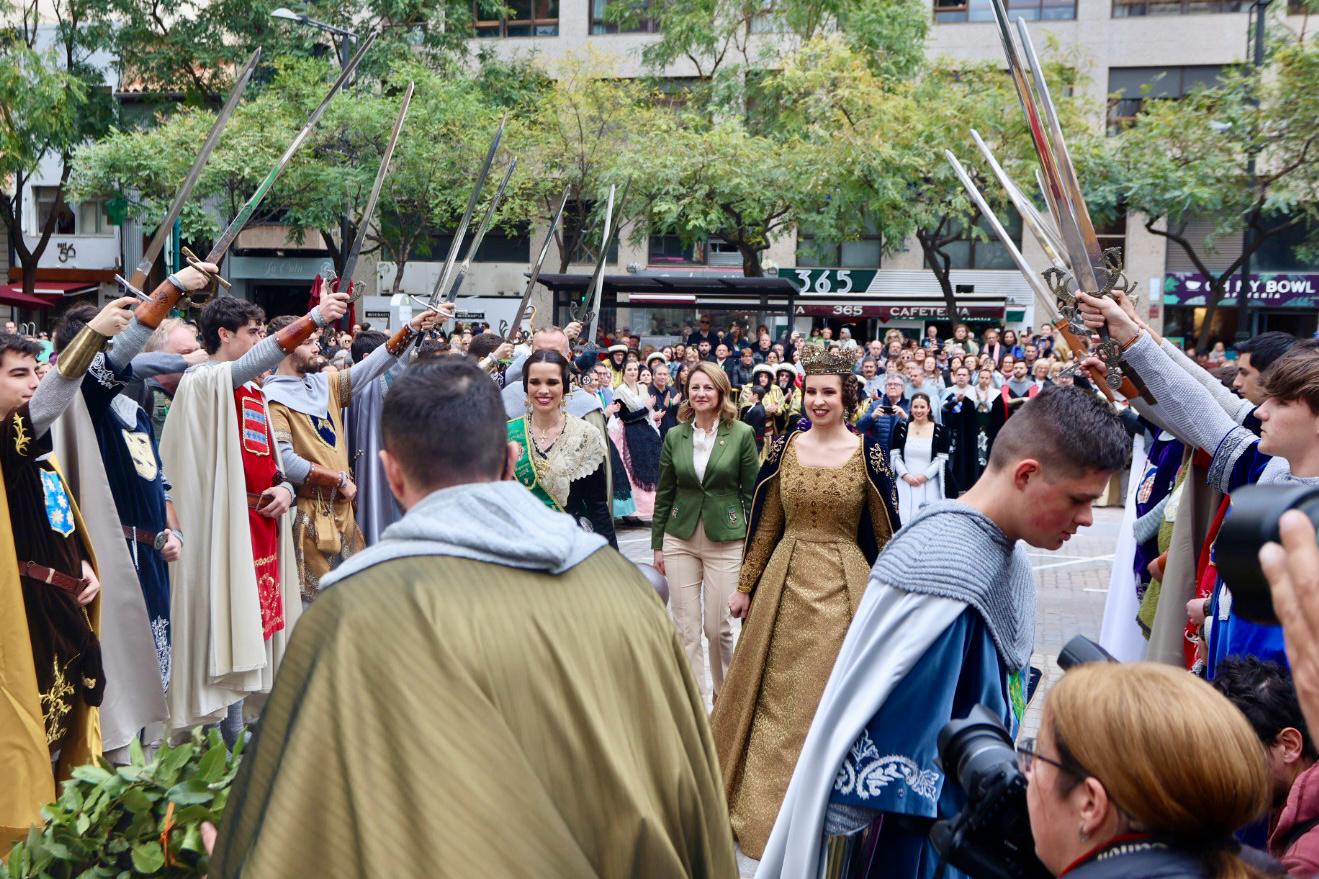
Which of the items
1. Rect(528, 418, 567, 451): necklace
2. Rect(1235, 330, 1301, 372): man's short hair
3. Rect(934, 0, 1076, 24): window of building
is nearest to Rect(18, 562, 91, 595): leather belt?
Rect(528, 418, 567, 451): necklace

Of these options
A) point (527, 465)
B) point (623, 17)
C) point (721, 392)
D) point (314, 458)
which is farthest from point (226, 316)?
point (623, 17)

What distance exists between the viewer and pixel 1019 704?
3.13 m

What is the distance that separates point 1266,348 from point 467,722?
431cm

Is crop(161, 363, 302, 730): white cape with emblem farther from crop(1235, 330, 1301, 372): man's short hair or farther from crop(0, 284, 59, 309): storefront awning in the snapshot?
crop(0, 284, 59, 309): storefront awning

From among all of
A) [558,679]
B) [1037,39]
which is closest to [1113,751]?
[558,679]

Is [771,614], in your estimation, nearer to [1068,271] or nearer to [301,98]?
[1068,271]

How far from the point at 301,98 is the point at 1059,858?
27395 mm

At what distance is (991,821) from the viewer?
2.12m

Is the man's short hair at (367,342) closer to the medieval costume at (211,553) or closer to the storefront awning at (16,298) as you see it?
the medieval costume at (211,553)

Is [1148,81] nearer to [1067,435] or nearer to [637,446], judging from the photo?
[637,446]

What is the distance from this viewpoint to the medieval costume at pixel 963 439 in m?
15.1

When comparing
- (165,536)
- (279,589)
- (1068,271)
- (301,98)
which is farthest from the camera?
(301,98)

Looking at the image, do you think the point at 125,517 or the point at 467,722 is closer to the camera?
the point at 467,722

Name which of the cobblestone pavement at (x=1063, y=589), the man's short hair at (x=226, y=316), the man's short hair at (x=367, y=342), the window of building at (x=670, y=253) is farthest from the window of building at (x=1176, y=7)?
the man's short hair at (x=226, y=316)
